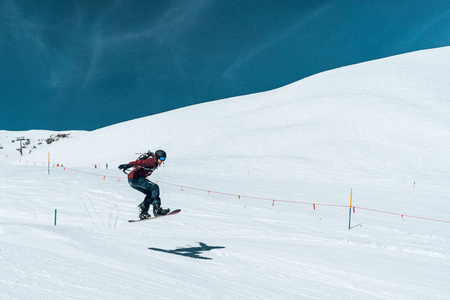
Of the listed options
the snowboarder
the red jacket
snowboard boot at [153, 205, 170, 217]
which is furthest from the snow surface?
the red jacket

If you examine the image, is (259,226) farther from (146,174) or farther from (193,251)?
(146,174)

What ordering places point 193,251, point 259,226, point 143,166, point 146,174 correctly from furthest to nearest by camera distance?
point 259,226 → point 146,174 → point 143,166 → point 193,251

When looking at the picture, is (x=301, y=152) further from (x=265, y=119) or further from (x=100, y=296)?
(x=100, y=296)

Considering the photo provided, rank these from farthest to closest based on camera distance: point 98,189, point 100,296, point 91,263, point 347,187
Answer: point 347,187
point 98,189
point 91,263
point 100,296

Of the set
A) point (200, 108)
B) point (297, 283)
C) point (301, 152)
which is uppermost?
point (200, 108)

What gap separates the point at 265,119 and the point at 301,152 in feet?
42.2

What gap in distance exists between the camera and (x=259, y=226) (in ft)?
29.9

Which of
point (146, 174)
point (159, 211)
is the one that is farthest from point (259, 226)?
point (146, 174)

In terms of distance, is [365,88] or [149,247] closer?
[149,247]

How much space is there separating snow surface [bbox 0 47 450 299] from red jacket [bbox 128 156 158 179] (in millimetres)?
1486

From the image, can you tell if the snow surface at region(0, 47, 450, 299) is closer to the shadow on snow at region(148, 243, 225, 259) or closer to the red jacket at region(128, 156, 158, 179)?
the shadow on snow at region(148, 243, 225, 259)

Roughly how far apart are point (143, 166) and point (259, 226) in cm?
410

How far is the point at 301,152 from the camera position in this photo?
28.3 metres

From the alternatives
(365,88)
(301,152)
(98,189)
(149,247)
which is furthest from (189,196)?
(365,88)
